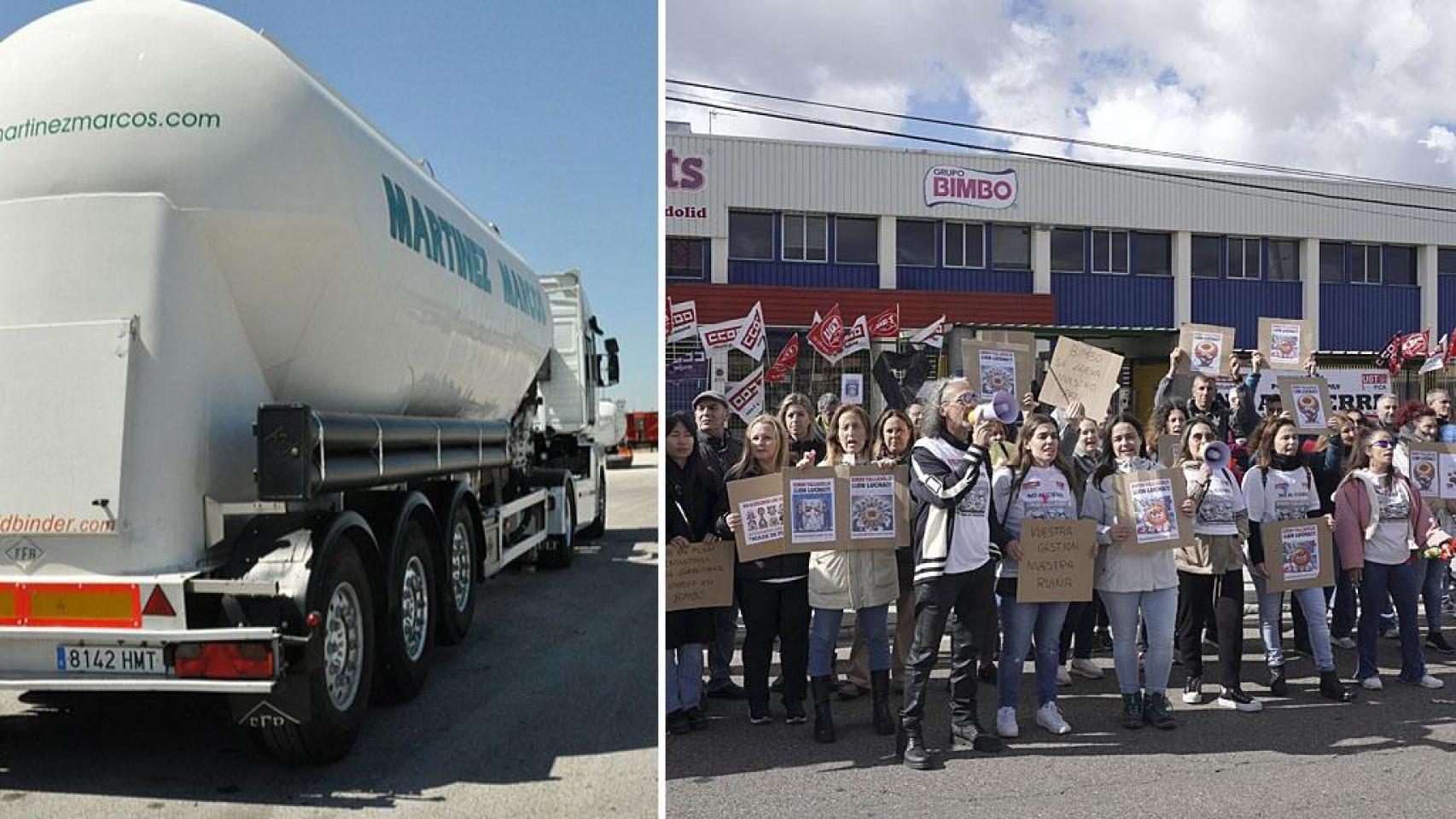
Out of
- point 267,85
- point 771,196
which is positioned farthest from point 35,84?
point 771,196

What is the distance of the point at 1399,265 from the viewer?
36.5m

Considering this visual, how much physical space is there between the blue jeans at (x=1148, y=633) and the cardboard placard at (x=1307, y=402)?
11.2ft

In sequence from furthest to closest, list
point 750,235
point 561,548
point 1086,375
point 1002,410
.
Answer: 1. point 750,235
2. point 561,548
3. point 1086,375
4. point 1002,410

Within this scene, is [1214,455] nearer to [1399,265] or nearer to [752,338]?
[752,338]

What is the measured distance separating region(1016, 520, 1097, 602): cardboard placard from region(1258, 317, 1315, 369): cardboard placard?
16.9 ft

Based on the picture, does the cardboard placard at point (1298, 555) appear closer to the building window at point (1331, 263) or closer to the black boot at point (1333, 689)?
the black boot at point (1333, 689)

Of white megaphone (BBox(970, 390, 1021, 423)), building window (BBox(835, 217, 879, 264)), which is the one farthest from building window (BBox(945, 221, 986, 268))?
white megaphone (BBox(970, 390, 1021, 423))

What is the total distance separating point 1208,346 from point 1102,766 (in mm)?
5418

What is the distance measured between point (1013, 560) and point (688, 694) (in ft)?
6.31

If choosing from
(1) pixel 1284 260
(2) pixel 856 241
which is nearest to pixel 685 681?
(2) pixel 856 241

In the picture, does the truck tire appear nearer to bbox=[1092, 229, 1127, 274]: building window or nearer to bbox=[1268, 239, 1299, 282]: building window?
bbox=[1092, 229, 1127, 274]: building window

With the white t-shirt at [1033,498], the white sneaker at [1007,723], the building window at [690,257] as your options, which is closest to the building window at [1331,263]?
the building window at [690,257]

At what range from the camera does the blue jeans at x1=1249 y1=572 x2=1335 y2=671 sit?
304 inches

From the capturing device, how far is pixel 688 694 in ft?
22.4
